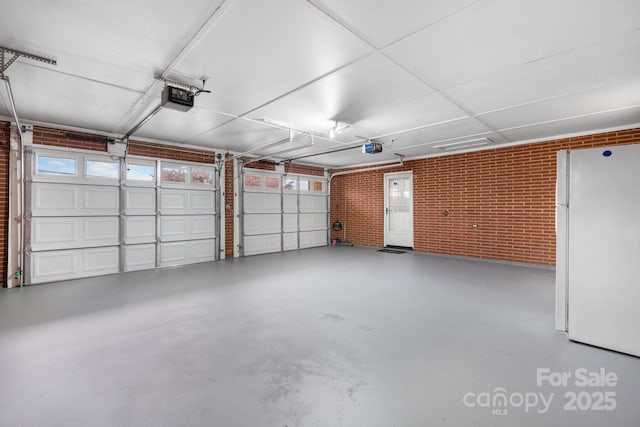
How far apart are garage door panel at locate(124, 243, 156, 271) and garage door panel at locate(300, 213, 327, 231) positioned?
4125 mm

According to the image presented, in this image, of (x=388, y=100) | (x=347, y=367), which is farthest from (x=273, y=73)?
(x=347, y=367)

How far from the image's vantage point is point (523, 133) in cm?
523

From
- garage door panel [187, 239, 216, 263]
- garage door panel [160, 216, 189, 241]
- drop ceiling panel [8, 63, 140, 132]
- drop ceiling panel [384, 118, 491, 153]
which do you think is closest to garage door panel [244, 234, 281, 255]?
garage door panel [187, 239, 216, 263]

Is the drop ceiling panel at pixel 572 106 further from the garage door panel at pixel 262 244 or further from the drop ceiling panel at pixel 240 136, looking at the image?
the garage door panel at pixel 262 244

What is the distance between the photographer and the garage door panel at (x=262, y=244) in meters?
7.30

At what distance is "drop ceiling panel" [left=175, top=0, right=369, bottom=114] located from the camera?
204cm

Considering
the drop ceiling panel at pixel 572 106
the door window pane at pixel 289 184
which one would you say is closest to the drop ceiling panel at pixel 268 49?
the drop ceiling panel at pixel 572 106

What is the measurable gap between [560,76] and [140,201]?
691 cm

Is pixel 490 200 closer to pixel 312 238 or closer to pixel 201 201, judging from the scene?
pixel 312 238

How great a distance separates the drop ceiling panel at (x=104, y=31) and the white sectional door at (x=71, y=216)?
2767 millimetres

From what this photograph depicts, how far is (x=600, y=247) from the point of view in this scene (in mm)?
2471


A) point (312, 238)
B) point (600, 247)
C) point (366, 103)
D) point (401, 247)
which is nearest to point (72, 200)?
point (366, 103)

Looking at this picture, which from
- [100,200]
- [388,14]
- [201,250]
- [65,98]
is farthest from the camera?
[201,250]

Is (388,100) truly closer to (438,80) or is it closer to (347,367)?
(438,80)
